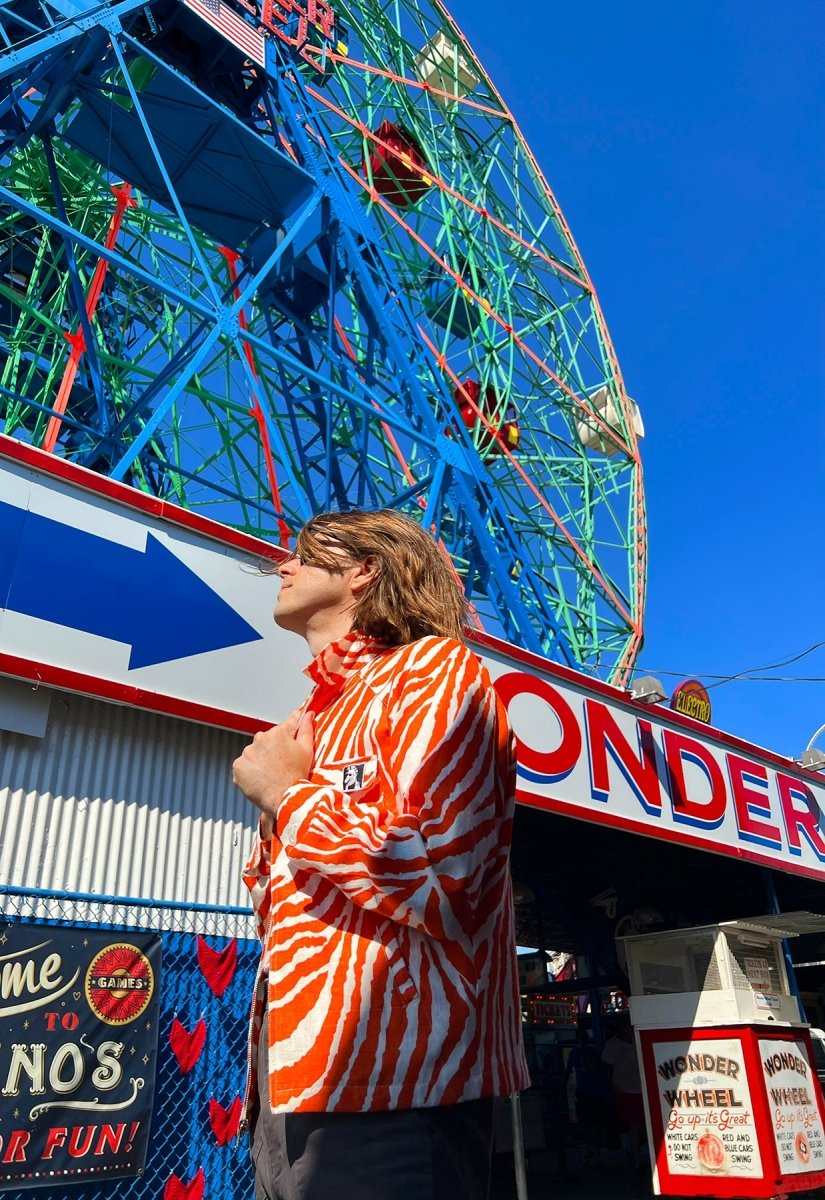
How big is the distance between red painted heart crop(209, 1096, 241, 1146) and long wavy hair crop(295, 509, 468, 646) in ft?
10.9

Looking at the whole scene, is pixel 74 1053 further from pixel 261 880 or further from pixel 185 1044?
pixel 261 880

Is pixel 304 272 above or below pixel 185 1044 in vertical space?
above

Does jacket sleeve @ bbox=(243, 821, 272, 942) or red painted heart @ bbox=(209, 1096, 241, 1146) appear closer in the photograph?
jacket sleeve @ bbox=(243, 821, 272, 942)

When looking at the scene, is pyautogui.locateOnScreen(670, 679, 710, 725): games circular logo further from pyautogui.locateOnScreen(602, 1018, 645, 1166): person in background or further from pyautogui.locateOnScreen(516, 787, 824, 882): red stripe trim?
pyautogui.locateOnScreen(602, 1018, 645, 1166): person in background

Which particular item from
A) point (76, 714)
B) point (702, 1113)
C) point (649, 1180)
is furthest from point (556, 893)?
point (76, 714)

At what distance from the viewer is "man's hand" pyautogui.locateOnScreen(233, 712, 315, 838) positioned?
4.37 feet

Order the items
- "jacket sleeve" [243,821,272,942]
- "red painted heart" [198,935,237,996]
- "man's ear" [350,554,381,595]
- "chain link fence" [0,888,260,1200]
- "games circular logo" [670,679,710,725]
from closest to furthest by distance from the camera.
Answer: "jacket sleeve" [243,821,272,942] < "man's ear" [350,554,381,595] < "chain link fence" [0,888,260,1200] < "red painted heart" [198,935,237,996] < "games circular logo" [670,679,710,725]

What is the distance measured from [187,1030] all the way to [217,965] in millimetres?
294

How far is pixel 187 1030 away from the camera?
4.16m

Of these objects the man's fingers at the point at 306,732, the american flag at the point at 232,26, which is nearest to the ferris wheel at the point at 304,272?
the american flag at the point at 232,26

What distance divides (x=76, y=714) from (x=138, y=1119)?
5.64ft

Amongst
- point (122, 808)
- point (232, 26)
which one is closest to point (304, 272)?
point (232, 26)

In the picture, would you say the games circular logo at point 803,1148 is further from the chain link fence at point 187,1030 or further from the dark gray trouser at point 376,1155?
the dark gray trouser at point 376,1155

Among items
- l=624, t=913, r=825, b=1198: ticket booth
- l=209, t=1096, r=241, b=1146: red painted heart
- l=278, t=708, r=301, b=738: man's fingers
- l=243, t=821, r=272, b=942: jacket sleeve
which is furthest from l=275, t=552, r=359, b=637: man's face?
l=624, t=913, r=825, b=1198: ticket booth
